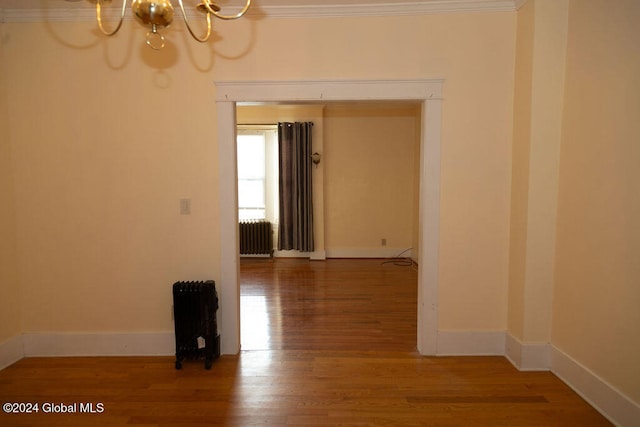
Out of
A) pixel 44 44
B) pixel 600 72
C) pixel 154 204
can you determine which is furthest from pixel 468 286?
pixel 44 44

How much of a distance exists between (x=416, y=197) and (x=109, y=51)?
5001 mm

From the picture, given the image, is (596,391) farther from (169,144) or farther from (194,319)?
(169,144)

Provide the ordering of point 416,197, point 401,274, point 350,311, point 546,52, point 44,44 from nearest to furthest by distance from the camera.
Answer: point 546,52 → point 44,44 → point 350,311 → point 401,274 → point 416,197

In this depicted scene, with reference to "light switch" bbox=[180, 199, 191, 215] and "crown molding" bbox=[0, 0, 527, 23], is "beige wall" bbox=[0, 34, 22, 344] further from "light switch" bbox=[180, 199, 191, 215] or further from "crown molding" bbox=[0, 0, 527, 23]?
"light switch" bbox=[180, 199, 191, 215]

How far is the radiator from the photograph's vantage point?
6.48m

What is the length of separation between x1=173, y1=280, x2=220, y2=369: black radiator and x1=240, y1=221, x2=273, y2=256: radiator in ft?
12.2

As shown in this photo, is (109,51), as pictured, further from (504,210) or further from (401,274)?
(401,274)

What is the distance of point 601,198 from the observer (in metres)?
2.16

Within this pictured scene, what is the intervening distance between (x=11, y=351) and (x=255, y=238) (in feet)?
12.9

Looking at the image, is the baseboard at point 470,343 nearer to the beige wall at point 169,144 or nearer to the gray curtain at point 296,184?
the beige wall at point 169,144

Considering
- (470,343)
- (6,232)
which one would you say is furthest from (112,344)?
(470,343)

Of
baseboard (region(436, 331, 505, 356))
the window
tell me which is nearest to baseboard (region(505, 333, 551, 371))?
baseboard (region(436, 331, 505, 356))

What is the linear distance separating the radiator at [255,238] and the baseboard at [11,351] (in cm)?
378

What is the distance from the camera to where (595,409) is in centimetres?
219
